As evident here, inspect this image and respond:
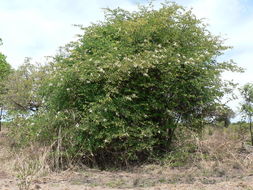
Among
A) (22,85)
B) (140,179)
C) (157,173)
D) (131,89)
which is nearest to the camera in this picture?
(140,179)

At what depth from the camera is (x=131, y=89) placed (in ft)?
27.8

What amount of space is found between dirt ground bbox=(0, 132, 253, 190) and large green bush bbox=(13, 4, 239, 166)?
810 mm

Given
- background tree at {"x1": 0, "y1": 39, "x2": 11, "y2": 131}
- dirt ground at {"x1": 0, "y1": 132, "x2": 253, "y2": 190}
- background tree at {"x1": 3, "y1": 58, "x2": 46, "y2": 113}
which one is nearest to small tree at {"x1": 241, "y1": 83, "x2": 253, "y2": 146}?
dirt ground at {"x1": 0, "y1": 132, "x2": 253, "y2": 190}

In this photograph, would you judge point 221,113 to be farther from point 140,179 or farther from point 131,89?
point 140,179

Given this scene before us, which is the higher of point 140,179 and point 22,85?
point 22,85

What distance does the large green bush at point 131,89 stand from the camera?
8.00 metres

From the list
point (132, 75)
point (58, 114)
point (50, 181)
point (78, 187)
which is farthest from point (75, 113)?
point (78, 187)

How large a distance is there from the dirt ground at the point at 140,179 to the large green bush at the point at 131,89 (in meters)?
0.81

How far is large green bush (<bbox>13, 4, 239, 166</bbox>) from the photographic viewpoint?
8.00 meters

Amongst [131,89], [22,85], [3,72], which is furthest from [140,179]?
[3,72]

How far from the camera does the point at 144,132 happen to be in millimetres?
8008

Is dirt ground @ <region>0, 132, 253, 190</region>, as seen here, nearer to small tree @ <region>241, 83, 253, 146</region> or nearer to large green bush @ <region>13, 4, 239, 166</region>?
large green bush @ <region>13, 4, 239, 166</region>

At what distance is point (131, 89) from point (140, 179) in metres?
2.62

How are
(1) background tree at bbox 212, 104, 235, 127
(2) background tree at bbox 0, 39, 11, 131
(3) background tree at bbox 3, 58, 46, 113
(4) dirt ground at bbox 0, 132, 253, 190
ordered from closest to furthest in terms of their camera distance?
(4) dirt ground at bbox 0, 132, 253, 190, (1) background tree at bbox 212, 104, 235, 127, (3) background tree at bbox 3, 58, 46, 113, (2) background tree at bbox 0, 39, 11, 131
